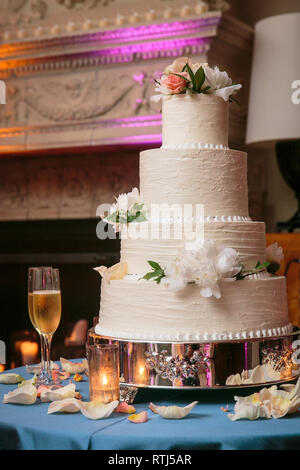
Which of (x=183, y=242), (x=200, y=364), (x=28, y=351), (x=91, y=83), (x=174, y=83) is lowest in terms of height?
(x=28, y=351)

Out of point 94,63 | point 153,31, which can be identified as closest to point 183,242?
point 153,31

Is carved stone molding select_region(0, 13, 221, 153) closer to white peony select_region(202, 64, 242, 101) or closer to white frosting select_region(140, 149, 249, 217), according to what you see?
white peony select_region(202, 64, 242, 101)

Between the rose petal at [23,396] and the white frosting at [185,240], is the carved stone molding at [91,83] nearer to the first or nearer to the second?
the white frosting at [185,240]

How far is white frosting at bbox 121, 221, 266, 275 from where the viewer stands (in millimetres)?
2158

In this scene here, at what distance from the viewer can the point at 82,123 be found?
186 inches

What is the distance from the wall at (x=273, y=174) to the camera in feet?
16.4

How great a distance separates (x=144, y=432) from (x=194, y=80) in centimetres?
116

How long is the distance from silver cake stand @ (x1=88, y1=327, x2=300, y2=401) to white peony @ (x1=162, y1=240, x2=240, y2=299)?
0.17 meters

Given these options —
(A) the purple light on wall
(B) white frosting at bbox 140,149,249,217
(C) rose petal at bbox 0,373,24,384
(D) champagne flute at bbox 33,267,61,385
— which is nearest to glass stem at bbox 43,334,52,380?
(D) champagne flute at bbox 33,267,61,385

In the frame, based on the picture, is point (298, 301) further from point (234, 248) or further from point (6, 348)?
point (6, 348)

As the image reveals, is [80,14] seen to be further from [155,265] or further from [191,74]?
[155,265]

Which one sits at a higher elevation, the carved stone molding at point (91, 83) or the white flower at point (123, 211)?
the carved stone molding at point (91, 83)

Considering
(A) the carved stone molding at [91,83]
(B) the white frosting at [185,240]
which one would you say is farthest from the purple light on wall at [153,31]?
(B) the white frosting at [185,240]

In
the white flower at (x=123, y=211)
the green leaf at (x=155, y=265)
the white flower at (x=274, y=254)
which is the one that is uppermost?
the white flower at (x=123, y=211)
